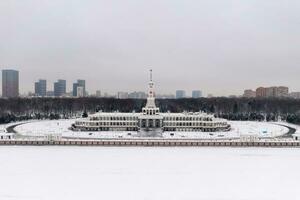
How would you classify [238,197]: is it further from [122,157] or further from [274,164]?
[122,157]

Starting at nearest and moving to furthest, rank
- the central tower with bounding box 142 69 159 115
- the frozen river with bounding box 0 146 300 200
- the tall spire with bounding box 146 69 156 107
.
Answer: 1. the frozen river with bounding box 0 146 300 200
2. the central tower with bounding box 142 69 159 115
3. the tall spire with bounding box 146 69 156 107

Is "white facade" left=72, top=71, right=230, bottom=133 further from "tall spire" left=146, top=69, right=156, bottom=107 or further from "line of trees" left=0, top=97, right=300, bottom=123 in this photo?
"line of trees" left=0, top=97, right=300, bottom=123

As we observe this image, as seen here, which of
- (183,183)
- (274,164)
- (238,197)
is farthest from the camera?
(274,164)

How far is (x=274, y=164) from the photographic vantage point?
44312 millimetres

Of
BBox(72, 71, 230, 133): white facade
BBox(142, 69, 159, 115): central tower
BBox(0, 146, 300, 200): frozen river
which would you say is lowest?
BBox(0, 146, 300, 200): frozen river

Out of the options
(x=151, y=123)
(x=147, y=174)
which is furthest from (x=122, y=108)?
(x=147, y=174)

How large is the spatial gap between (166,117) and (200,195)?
49241 mm

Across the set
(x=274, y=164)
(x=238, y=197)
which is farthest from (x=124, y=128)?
(x=238, y=197)

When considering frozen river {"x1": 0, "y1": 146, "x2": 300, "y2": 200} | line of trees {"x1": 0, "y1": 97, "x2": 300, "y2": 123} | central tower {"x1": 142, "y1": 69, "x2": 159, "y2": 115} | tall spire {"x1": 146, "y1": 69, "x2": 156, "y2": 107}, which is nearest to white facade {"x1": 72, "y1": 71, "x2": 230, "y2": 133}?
central tower {"x1": 142, "y1": 69, "x2": 159, "y2": 115}

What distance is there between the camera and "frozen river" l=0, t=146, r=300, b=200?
31.2 meters

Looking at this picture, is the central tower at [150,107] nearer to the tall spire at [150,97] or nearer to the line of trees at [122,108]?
the tall spire at [150,97]

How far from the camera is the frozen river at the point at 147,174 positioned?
1230 inches

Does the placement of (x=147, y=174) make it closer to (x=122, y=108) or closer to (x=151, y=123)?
(x=151, y=123)

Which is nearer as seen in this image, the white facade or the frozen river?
the frozen river
